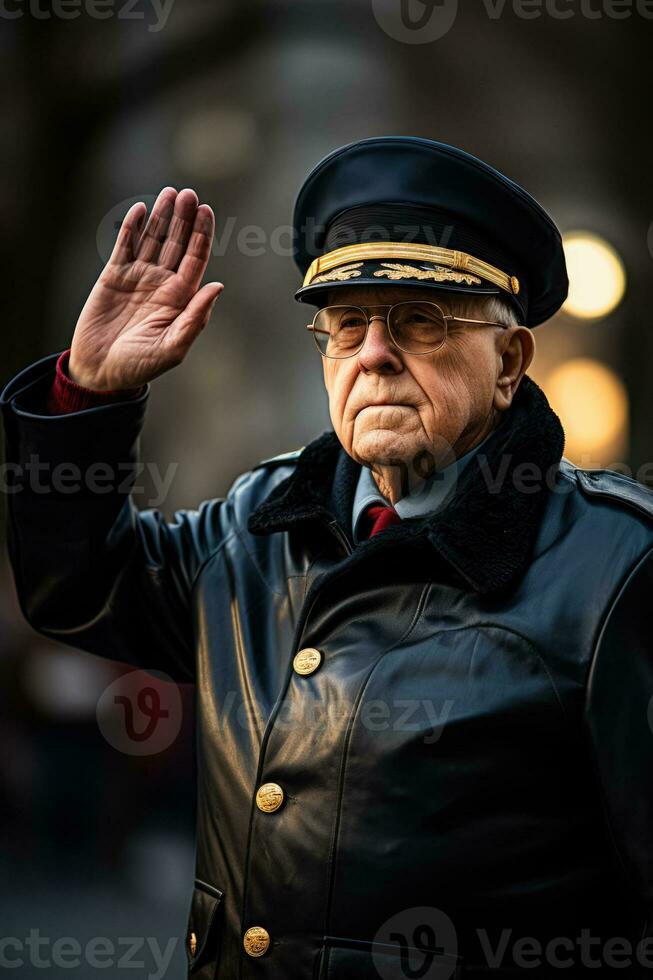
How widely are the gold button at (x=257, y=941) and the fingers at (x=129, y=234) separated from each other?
47.8 inches

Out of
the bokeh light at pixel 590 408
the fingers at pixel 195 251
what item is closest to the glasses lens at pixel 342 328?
the fingers at pixel 195 251

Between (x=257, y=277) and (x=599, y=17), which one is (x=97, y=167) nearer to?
(x=257, y=277)

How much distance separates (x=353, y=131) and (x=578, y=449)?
5.46ft

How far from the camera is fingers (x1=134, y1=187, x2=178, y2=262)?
204cm

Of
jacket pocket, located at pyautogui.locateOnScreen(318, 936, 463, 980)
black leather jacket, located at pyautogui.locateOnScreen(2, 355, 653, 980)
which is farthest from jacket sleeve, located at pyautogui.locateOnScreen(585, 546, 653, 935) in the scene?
jacket pocket, located at pyautogui.locateOnScreen(318, 936, 463, 980)

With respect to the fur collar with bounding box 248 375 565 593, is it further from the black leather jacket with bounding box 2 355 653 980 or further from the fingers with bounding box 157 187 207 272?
the fingers with bounding box 157 187 207 272

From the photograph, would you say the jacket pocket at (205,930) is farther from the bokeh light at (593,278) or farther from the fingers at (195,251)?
the bokeh light at (593,278)

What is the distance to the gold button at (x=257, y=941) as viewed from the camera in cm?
176

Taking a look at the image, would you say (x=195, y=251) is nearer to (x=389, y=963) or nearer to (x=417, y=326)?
(x=417, y=326)

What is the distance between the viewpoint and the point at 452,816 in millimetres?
1696

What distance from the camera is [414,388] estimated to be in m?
1.92

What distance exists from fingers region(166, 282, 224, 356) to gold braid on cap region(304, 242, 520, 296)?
20 cm

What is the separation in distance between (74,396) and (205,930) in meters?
0.98

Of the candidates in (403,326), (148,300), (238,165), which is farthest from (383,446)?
(238,165)
